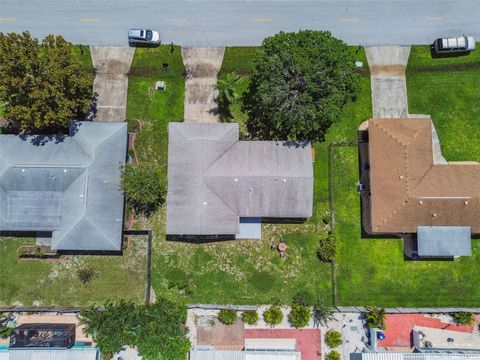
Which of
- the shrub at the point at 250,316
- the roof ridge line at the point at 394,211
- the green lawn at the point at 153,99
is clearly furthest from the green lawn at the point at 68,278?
the roof ridge line at the point at 394,211

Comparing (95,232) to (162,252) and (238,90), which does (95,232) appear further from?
(238,90)

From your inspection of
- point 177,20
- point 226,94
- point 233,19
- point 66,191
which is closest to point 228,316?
point 66,191

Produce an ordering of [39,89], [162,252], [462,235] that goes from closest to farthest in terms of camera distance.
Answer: [39,89]
[462,235]
[162,252]

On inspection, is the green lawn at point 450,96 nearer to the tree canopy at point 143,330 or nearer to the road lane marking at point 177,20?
the road lane marking at point 177,20

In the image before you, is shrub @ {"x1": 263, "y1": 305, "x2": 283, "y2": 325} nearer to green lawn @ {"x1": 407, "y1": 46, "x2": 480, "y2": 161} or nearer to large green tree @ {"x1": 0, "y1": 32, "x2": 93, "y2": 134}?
green lawn @ {"x1": 407, "y1": 46, "x2": 480, "y2": 161}

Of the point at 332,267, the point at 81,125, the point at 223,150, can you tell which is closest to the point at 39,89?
the point at 81,125

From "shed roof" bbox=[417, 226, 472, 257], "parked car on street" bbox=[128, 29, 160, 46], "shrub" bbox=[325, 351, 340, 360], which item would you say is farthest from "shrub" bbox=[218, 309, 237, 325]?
"parked car on street" bbox=[128, 29, 160, 46]

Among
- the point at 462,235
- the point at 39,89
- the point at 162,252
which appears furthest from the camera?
the point at 162,252
